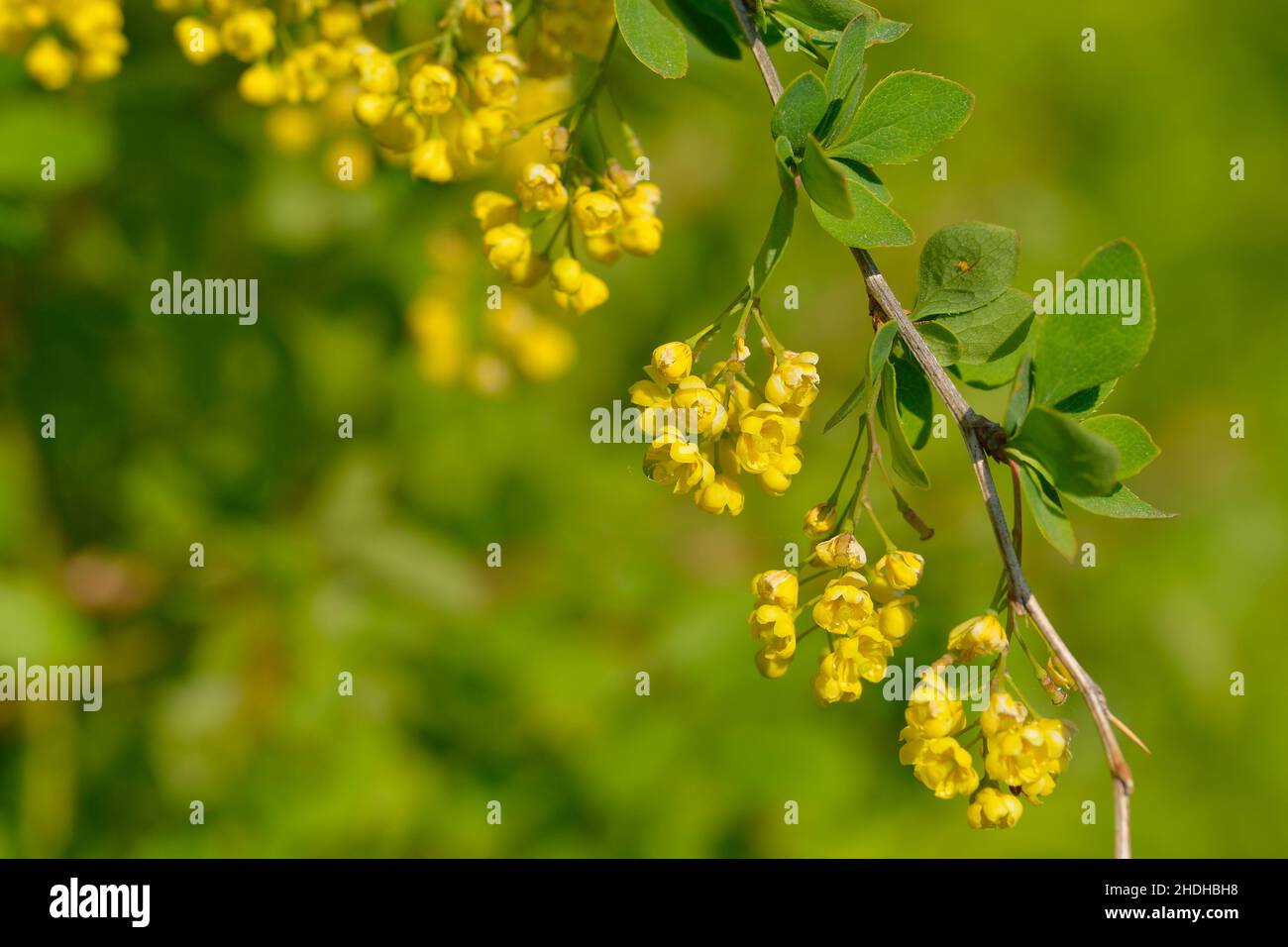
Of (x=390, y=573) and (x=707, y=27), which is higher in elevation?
(x=707, y=27)

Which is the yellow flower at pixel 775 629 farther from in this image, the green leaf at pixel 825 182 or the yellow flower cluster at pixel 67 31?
the yellow flower cluster at pixel 67 31

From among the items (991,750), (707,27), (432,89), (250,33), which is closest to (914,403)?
(991,750)

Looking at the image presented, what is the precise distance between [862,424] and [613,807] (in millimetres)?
1096

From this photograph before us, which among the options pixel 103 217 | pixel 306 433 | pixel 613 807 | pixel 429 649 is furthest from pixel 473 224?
pixel 613 807

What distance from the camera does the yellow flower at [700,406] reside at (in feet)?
2.55

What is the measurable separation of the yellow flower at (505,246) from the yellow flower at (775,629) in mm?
367

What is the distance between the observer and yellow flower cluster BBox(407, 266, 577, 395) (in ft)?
5.38

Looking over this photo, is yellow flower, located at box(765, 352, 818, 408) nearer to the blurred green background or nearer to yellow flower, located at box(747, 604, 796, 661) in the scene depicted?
yellow flower, located at box(747, 604, 796, 661)

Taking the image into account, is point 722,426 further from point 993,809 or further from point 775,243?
point 993,809

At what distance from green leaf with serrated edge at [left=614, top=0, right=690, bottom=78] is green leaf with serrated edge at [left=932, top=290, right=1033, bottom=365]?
277 mm

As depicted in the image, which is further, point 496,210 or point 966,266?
point 496,210

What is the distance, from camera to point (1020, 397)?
74 cm

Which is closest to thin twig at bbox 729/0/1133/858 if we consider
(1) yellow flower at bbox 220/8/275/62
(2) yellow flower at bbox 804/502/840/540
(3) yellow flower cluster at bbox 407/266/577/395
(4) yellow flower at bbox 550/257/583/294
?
(2) yellow flower at bbox 804/502/840/540

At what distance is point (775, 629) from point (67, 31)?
0.97 m
